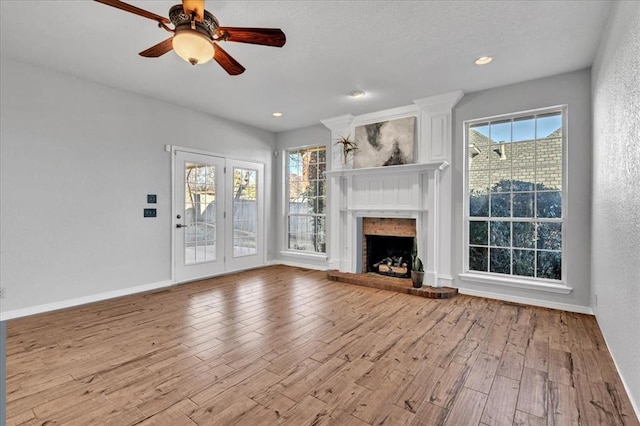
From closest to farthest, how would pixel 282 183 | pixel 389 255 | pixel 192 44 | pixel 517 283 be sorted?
pixel 192 44
pixel 517 283
pixel 389 255
pixel 282 183

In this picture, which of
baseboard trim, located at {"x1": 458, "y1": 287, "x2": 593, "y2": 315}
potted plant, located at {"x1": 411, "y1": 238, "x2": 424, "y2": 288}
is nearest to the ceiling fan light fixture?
potted plant, located at {"x1": 411, "y1": 238, "x2": 424, "y2": 288}

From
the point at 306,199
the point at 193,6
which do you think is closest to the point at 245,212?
the point at 306,199

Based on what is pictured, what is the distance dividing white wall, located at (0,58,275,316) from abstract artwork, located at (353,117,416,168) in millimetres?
2858

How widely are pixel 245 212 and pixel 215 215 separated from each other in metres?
0.68

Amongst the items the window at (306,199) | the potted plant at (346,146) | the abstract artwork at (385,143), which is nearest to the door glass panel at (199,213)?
the window at (306,199)

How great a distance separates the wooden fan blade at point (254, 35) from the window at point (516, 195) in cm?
320

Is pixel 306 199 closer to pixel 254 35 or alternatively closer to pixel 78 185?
pixel 78 185

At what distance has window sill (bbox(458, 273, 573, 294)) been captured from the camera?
3.55m

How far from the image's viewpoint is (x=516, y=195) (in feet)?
12.9

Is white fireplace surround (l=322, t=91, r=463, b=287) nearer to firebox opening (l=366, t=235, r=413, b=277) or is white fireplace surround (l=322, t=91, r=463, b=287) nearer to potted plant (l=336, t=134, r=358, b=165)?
potted plant (l=336, t=134, r=358, b=165)

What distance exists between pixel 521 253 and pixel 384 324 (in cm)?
218

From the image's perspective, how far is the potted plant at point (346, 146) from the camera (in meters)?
5.23

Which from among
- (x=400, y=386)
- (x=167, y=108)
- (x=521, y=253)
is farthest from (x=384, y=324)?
(x=167, y=108)

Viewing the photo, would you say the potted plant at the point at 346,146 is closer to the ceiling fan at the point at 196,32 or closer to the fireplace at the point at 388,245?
the fireplace at the point at 388,245
